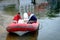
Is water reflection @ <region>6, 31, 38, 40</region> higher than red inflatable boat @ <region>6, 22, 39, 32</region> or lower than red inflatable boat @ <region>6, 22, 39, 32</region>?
lower

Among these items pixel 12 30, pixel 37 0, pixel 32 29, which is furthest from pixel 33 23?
pixel 37 0

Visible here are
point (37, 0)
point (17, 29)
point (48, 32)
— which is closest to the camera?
point (17, 29)

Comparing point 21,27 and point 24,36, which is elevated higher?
point 21,27

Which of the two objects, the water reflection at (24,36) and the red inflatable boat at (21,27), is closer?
the water reflection at (24,36)

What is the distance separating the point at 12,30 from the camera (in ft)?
13.6

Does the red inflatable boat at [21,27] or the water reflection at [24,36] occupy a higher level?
the red inflatable boat at [21,27]

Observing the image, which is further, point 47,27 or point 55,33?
point 47,27

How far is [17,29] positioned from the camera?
409 cm

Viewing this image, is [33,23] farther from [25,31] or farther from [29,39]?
[29,39]

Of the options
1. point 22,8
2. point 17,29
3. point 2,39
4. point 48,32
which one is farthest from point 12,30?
point 22,8

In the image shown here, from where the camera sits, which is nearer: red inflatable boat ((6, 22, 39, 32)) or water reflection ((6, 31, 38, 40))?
water reflection ((6, 31, 38, 40))

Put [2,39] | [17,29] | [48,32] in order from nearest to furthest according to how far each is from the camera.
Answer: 1. [2,39]
2. [17,29]
3. [48,32]

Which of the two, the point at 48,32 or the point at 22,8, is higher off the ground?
the point at 22,8

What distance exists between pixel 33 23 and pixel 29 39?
63cm
